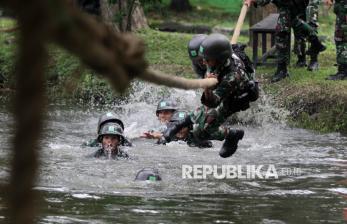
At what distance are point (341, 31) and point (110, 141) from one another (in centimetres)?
475

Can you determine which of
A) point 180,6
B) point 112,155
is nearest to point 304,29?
point 112,155

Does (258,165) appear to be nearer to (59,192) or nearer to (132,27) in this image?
(59,192)

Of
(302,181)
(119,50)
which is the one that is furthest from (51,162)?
(119,50)

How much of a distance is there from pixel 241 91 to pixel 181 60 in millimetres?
7469

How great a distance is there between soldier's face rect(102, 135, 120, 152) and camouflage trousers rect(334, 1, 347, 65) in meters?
4.46

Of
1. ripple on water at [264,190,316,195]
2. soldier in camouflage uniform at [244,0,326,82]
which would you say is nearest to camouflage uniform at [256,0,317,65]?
soldier in camouflage uniform at [244,0,326,82]

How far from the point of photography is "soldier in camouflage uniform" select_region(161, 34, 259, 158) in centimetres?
783

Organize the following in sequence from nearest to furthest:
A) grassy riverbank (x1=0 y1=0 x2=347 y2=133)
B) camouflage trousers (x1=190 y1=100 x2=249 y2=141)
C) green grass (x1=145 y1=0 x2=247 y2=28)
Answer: camouflage trousers (x1=190 y1=100 x2=249 y2=141) < grassy riverbank (x1=0 y1=0 x2=347 y2=133) < green grass (x1=145 y1=0 x2=247 y2=28)

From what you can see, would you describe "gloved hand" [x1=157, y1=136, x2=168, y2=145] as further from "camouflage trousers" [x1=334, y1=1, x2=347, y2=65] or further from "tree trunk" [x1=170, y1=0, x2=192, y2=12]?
"tree trunk" [x1=170, y1=0, x2=192, y2=12]

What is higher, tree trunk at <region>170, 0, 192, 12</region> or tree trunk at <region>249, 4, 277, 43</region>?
tree trunk at <region>170, 0, 192, 12</region>

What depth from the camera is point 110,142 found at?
34.5 feet

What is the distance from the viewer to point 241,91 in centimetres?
873

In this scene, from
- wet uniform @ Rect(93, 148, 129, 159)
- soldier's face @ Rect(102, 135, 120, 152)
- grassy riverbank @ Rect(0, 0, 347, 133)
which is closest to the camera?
wet uniform @ Rect(93, 148, 129, 159)

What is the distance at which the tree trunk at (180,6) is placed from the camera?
2673 centimetres
